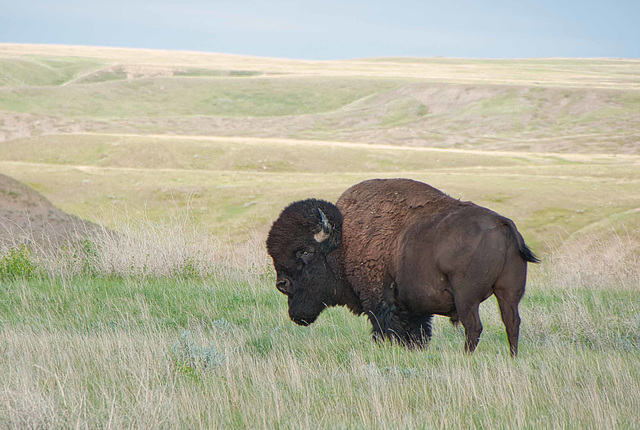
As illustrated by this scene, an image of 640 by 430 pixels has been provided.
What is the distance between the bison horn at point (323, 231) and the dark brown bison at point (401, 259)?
0.01m

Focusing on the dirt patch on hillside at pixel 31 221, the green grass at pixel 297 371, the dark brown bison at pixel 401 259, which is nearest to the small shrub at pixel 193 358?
the green grass at pixel 297 371

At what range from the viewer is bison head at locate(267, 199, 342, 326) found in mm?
6230

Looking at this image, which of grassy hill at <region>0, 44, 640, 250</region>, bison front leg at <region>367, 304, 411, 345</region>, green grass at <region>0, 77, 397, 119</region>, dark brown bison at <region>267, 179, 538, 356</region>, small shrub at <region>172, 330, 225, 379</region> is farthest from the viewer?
green grass at <region>0, 77, 397, 119</region>

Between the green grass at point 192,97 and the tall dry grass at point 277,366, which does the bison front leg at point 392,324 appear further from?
the green grass at point 192,97

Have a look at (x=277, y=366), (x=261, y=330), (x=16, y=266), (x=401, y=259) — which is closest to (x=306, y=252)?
(x=401, y=259)

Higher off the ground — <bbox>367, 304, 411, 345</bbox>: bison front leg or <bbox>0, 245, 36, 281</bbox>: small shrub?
<bbox>367, 304, 411, 345</bbox>: bison front leg

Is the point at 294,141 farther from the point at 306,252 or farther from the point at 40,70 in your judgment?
the point at 40,70

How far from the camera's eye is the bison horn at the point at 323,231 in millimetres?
6187

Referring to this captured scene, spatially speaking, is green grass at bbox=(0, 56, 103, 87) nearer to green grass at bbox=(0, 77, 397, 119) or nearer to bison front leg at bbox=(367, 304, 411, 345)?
green grass at bbox=(0, 77, 397, 119)

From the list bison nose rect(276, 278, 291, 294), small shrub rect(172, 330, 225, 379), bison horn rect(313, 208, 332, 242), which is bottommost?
small shrub rect(172, 330, 225, 379)

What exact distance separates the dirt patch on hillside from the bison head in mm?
7156

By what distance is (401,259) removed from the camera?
5.81 metres

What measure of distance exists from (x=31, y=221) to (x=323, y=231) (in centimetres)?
970

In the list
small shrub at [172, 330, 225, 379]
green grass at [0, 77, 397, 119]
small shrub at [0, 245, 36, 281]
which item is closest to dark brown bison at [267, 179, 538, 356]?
small shrub at [172, 330, 225, 379]
